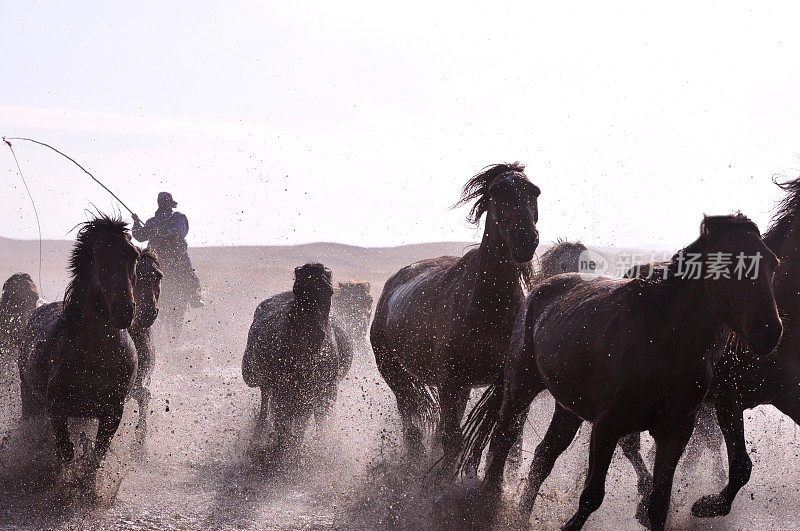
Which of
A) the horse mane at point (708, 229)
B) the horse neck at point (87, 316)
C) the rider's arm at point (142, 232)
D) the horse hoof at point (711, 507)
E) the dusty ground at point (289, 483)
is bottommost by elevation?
the dusty ground at point (289, 483)

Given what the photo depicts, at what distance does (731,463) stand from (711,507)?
1.06 ft

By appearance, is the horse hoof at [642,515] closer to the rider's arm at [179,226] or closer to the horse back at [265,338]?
the horse back at [265,338]

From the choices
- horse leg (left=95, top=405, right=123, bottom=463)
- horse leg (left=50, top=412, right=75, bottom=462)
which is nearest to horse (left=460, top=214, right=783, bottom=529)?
horse leg (left=95, top=405, right=123, bottom=463)

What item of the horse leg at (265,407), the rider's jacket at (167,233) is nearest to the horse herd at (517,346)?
the horse leg at (265,407)

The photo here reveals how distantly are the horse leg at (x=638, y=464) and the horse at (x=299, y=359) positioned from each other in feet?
10.1

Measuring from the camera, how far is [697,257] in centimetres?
485

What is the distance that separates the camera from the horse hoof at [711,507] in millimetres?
5898

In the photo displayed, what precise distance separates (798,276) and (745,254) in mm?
2100

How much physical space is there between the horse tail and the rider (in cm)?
1043

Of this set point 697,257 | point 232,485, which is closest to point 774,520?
point 697,257

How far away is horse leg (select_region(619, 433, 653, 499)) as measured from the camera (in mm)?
6582

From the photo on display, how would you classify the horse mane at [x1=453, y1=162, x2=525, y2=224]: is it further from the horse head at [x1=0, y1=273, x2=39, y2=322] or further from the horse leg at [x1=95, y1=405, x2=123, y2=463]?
the horse head at [x1=0, y1=273, x2=39, y2=322]

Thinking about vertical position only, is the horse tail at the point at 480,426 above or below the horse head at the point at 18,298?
below

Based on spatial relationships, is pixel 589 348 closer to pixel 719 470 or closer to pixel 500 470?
pixel 500 470
